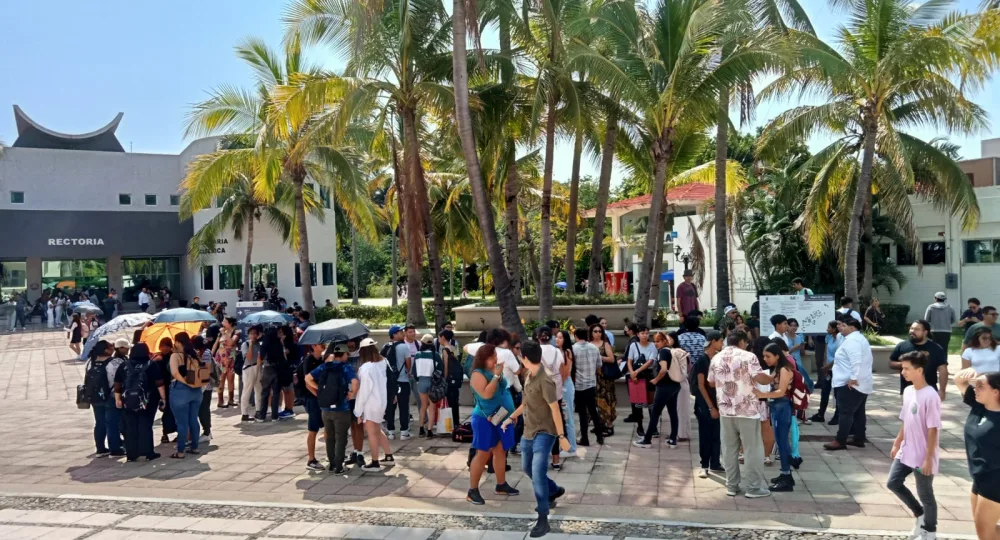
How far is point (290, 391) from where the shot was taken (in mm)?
11844

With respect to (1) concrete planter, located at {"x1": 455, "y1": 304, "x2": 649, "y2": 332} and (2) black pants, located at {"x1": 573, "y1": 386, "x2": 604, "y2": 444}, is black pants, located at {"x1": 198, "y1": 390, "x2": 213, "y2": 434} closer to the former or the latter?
(2) black pants, located at {"x1": 573, "y1": 386, "x2": 604, "y2": 444}

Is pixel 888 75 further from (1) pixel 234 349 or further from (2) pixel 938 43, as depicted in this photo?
(1) pixel 234 349

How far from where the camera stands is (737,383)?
6.84 metres

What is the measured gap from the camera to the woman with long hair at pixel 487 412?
6.73m

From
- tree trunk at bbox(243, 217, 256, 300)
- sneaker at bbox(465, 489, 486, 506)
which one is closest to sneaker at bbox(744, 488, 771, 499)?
sneaker at bbox(465, 489, 486, 506)

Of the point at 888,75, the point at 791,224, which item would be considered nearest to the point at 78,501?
the point at 888,75

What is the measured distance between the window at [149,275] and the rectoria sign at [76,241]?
102 inches

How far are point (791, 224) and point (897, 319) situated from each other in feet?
14.5

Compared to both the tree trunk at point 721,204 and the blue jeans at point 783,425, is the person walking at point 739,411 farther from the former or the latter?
the tree trunk at point 721,204

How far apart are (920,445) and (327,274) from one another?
29823 millimetres

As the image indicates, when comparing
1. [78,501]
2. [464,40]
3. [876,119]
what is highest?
[464,40]

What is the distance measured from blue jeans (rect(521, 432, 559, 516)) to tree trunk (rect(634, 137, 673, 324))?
822cm

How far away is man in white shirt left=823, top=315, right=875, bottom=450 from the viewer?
321 inches

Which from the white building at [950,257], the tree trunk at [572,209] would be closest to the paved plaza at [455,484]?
the tree trunk at [572,209]
